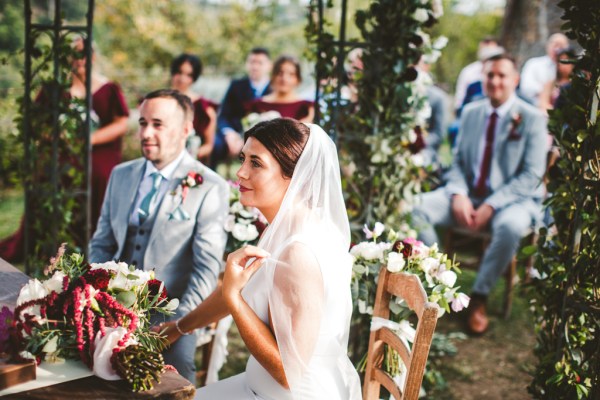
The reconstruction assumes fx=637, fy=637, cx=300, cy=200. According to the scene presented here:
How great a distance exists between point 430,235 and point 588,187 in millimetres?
2508

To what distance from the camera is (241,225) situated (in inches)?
135

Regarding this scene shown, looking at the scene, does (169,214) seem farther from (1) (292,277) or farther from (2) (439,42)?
(2) (439,42)

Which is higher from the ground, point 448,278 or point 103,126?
point 103,126

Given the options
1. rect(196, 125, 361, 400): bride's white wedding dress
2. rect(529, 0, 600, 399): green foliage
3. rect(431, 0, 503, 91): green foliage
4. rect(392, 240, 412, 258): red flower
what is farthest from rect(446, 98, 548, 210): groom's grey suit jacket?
rect(431, 0, 503, 91): green foliage

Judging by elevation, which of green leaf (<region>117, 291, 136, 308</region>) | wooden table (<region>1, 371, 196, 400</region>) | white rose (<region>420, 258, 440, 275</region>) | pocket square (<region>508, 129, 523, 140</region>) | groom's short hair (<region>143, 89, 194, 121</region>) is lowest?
wooden table (<region>1, 371, 196, 400</region>)

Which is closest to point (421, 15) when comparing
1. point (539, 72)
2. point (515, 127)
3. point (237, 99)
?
point (515, 127)

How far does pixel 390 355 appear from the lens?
281 centimetres

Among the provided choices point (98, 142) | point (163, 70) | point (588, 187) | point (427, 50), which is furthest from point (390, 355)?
point (163, 70)

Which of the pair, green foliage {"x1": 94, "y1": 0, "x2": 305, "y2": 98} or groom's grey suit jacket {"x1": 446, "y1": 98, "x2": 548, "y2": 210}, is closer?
groom's grey suit jacket {"x1": 446, "y1": 98, "x2": 548, "y2": 210}

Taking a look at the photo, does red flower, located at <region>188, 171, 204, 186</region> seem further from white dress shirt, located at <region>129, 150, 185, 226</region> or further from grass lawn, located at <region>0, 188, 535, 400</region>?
grass lawn, located at <region>0, 188, 535, 400</region>

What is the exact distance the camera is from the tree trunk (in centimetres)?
995

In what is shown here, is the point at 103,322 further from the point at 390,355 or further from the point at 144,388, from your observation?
the point at 390,355

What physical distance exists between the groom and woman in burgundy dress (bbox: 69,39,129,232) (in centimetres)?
239

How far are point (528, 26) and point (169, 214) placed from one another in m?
8.95
